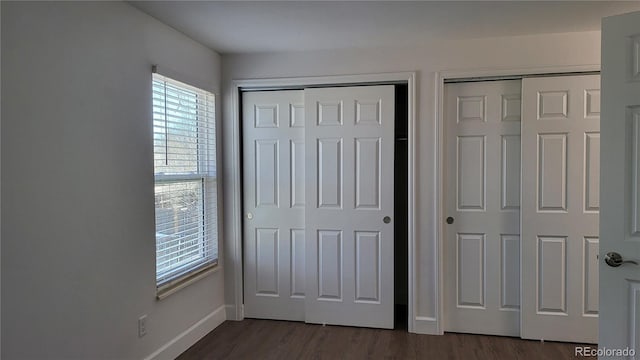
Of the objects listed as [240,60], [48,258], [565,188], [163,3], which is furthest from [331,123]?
[48,258]

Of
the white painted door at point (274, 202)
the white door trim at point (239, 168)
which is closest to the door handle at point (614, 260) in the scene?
the white door trim at point (239, 168)

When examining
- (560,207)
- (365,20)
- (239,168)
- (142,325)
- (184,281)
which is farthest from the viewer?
(239,168)

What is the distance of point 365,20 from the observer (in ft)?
8.75

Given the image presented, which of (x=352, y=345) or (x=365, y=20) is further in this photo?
(x=352, y=345)

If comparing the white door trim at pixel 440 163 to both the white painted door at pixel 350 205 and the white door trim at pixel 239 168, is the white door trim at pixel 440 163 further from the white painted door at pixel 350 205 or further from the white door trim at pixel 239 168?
the white painted door at pixel 350 205

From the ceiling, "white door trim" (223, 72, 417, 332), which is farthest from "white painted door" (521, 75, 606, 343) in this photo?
"white door trim" (223, 72, 417, 332)

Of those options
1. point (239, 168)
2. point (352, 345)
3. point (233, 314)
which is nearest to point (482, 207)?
point (352, 345)

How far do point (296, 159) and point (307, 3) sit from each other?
1424 mm

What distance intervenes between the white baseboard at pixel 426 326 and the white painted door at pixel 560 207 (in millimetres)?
646

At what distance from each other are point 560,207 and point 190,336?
2.92m

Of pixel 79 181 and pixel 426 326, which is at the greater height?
pixel 79 181

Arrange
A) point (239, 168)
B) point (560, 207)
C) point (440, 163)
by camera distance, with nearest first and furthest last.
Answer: point (560, 207) → point (440, 163) → point (239, 168)

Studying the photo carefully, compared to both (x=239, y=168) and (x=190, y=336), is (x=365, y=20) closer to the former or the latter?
(x=239, y=168)

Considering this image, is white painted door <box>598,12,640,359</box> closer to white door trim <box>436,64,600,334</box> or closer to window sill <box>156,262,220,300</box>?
white door trim <box>436,64,600,334</box>
